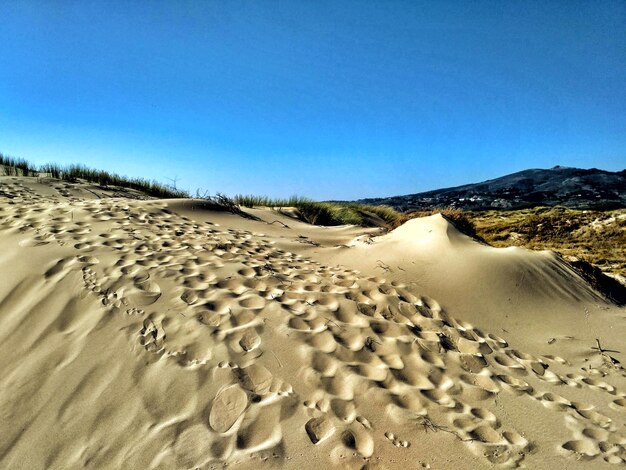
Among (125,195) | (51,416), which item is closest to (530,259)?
(51,416)

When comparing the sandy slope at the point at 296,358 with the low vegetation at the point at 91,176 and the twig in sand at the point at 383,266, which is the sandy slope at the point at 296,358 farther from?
the low vegetation at the point at 91,176

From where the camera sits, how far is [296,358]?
250cm

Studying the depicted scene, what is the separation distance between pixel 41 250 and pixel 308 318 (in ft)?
9.98

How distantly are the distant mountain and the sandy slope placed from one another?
927 cm

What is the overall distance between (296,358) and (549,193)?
1772 centimetres

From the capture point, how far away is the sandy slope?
1.91m

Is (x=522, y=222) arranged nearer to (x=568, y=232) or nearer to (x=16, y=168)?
(x=568, y=232)

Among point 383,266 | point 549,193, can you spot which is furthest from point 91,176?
point 549,193

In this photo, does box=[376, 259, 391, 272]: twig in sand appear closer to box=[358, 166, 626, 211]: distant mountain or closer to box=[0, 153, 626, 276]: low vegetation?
box=[0, 153, 626, 276]: low vegetation

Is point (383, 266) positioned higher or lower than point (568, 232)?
lower

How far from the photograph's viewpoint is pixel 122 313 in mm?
2881

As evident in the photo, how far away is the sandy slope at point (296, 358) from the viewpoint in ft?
6.25

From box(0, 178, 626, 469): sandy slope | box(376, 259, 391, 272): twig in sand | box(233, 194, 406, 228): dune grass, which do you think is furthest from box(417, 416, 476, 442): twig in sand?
box(233, 194, 406, 228): dune grass

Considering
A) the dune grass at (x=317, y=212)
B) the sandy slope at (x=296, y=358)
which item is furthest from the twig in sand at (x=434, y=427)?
the dune grass at (x=317, y=212)
